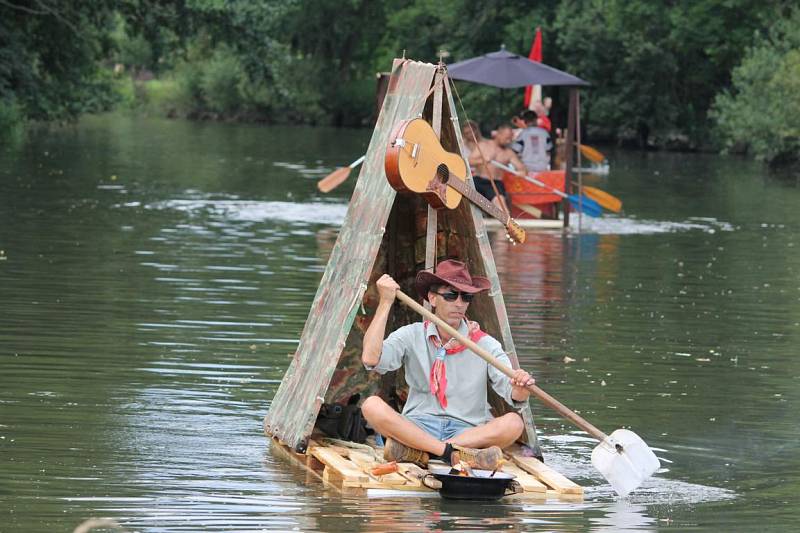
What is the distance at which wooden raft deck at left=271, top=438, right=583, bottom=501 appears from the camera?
902 cm

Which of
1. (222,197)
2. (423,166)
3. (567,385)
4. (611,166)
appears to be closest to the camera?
A: (423,166)

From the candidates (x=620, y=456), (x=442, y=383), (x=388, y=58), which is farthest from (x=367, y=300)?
(x=388, y=58)

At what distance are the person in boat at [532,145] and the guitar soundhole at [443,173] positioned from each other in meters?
17.9

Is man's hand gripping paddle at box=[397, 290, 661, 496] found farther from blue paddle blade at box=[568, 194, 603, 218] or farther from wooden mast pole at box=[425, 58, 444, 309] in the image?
blue paddle blade at box=[568, 194, 603, 218]

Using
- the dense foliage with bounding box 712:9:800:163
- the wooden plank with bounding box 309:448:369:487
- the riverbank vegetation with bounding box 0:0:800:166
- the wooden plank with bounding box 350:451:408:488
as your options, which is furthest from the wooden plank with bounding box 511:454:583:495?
the dense foliage with bounding box 712:9:800:163

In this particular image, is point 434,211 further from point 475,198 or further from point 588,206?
point 588,206

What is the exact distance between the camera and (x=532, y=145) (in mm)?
27906

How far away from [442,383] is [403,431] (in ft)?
1.20

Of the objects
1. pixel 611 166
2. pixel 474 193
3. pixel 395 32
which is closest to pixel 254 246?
pixel 474 193

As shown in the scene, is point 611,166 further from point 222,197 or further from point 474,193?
point 474,193

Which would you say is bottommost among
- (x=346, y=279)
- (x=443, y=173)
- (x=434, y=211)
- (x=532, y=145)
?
(x=532, y=145)

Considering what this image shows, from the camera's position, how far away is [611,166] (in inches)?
1938

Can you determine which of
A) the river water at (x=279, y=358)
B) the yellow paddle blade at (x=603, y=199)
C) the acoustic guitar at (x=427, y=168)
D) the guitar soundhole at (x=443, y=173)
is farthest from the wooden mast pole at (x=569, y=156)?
the guitar soundhole at (x=443, y=173)

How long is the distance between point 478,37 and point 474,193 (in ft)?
188
